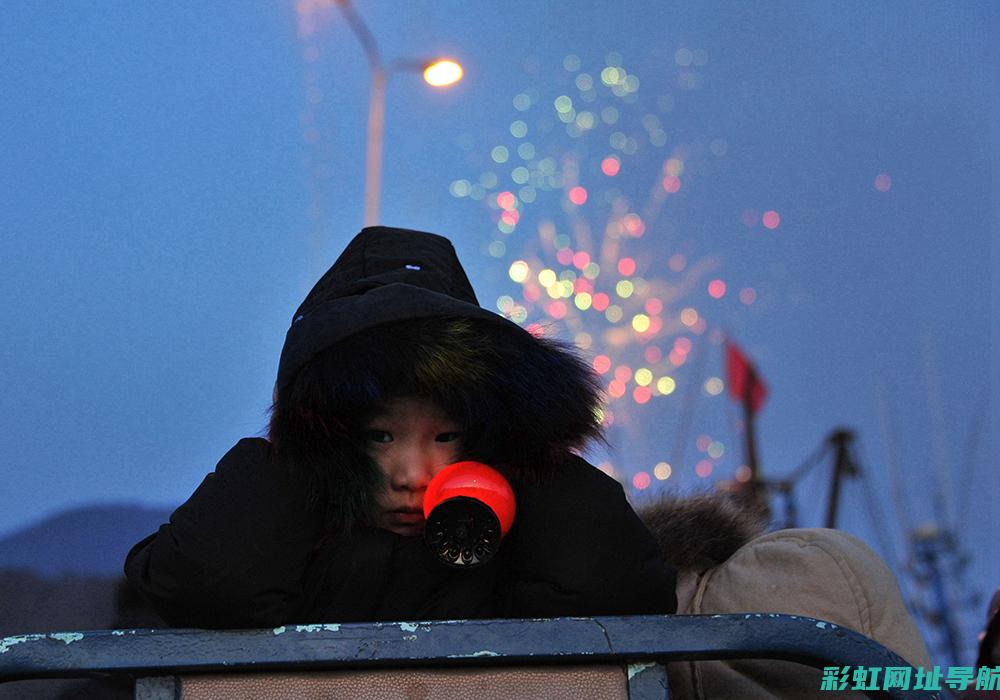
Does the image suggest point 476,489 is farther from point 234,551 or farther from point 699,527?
point 699,527

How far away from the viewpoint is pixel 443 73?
8.66 metres

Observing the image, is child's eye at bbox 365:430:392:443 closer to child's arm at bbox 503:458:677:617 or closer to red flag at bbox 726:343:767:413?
child's arm at bbox 503:458:677:617

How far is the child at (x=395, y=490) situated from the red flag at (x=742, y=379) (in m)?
14.8

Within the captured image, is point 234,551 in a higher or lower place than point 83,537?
lower

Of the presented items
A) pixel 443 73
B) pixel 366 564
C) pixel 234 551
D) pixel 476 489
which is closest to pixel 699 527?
pixel 476 489

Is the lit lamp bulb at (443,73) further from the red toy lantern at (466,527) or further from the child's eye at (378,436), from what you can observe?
the red toy lantern at (466,527)

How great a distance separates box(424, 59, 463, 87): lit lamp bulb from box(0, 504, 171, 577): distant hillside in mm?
5871

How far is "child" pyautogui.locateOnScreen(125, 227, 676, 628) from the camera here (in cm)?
202

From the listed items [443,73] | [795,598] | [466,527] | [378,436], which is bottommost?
[795,598]

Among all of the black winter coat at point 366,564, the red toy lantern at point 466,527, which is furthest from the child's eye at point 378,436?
the red toy lantern at point 466,527

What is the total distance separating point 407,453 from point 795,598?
87 cm

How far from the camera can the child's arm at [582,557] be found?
81.6 inches

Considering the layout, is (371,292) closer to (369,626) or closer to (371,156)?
(369,626)

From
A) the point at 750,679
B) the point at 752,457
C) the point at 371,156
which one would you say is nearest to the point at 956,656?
the point at 752,457
